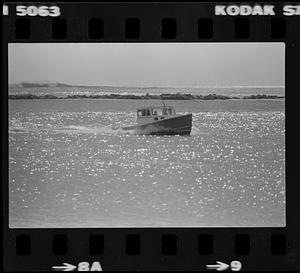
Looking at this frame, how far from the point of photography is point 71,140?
2416 millimetres

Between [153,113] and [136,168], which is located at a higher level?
[153,113]

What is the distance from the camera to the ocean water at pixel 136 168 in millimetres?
2402

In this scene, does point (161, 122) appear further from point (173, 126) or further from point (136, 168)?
point (136, 168)

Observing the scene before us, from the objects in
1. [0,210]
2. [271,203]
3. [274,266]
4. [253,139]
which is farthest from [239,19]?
[0,210]

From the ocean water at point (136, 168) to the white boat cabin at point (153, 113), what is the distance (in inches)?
0.8

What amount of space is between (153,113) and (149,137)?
8 centimetres

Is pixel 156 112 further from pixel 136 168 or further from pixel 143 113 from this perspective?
pixel 136 168

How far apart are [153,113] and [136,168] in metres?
0.19

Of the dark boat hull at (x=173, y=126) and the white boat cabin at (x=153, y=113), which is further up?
the white boat cabin at (x=153, y=113)

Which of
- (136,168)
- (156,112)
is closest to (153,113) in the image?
(156,112)

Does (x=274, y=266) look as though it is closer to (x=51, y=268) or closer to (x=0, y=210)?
(x=51, y=268)

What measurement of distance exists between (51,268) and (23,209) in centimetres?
21

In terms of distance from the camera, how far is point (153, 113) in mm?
2424

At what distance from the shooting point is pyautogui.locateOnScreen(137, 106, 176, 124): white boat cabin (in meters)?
2.42
